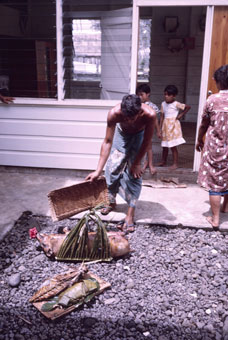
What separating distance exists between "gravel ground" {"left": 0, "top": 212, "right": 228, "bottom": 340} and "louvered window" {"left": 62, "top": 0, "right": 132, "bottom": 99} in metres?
2.57

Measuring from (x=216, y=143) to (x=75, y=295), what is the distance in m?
2.09

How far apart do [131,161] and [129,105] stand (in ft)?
Answer: 2.97

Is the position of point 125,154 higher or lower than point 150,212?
higher

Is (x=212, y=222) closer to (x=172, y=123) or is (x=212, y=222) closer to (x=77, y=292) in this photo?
(x=77, y=292)

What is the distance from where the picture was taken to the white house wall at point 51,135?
533cm

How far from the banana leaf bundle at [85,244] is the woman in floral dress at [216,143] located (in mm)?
1327

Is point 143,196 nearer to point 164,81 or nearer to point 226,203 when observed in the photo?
point 226,203

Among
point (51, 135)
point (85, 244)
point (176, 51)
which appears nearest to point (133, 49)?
point (51, 135)

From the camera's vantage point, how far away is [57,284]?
2.71 metres

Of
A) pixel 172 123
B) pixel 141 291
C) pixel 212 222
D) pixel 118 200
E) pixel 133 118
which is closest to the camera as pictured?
pixel 141 291

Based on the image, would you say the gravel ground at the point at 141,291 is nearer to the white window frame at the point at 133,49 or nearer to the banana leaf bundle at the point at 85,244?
the banana leaf bundle at the point at 85,244

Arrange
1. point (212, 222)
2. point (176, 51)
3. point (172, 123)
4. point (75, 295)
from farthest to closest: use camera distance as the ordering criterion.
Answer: point (176, 51) < point (172, 123) < point (212, 222) < point (75, 295)

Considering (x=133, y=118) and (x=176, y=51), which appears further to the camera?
(x=176, y=51)


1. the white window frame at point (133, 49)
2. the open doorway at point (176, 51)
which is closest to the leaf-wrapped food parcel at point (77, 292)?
the white window frame at point (133, 49)
